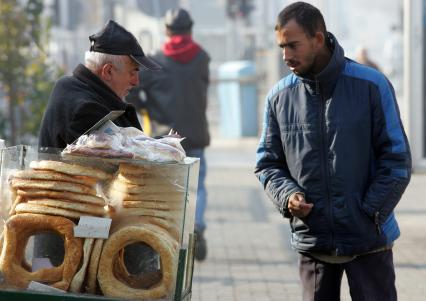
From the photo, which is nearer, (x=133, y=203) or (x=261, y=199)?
(x=133, y=203)

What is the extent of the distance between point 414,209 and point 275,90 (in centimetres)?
690

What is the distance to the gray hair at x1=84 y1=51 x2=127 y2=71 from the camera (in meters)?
4.92

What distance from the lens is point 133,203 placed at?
4.06 metres

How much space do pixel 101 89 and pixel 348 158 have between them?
109 centimetres

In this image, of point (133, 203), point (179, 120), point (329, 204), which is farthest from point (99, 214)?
point (179, 120)

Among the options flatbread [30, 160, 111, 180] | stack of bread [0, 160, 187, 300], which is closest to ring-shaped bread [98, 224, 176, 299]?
stack of bread [0, 160, 187, 300]

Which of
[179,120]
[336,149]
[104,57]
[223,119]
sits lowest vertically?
[223,119]

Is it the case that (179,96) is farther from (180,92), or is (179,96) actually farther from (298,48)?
(298,48)

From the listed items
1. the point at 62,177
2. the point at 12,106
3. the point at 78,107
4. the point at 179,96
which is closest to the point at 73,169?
the point at 62,177

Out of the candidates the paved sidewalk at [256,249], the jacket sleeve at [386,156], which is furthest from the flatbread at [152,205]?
the paved sidewalk at [256,249]

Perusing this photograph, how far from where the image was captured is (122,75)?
495cm

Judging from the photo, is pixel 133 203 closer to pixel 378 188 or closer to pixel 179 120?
pixel 378 188

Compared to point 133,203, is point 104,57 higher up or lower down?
higher up

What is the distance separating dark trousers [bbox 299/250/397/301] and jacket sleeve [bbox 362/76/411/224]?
0.66ft
